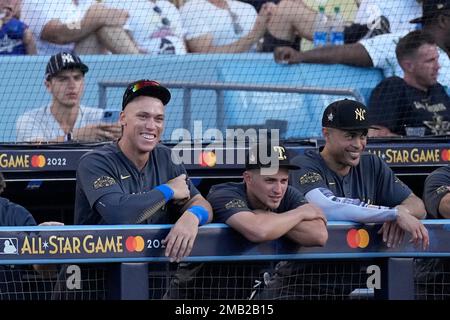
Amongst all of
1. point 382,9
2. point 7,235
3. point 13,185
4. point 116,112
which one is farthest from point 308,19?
point 7,235

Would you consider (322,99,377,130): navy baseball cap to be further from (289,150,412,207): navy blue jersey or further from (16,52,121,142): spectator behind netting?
(16,52,121,142): spectator behind netting

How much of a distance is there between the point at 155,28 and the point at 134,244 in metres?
5.50

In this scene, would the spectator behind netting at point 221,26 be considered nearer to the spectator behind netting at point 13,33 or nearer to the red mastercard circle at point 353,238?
the spectator behind netting at point 13,33

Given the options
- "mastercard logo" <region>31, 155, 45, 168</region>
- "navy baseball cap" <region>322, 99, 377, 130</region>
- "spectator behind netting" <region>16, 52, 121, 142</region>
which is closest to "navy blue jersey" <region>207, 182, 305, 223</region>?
"navy baseball cap" <region>322, 99, 377, 130</region>

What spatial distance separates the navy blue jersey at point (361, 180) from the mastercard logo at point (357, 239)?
113 cm

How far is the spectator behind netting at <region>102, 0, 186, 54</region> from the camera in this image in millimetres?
10039

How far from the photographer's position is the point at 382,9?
10234 millimetres

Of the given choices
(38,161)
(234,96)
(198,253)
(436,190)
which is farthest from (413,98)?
(198,253)

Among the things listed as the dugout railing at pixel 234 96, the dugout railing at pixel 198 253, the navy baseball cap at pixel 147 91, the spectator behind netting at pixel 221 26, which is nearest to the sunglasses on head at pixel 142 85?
the navy baseball cap at pixel 147 91

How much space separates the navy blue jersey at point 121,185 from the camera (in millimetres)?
5430

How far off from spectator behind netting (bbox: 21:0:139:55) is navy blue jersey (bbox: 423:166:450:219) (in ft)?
12.9

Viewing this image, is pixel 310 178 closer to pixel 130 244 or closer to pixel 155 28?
pixel 130 244

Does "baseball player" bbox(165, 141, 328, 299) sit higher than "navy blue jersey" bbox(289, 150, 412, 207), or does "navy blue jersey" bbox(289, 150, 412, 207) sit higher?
"navy blue jersey" bbox(289, 150, 412, 207)
